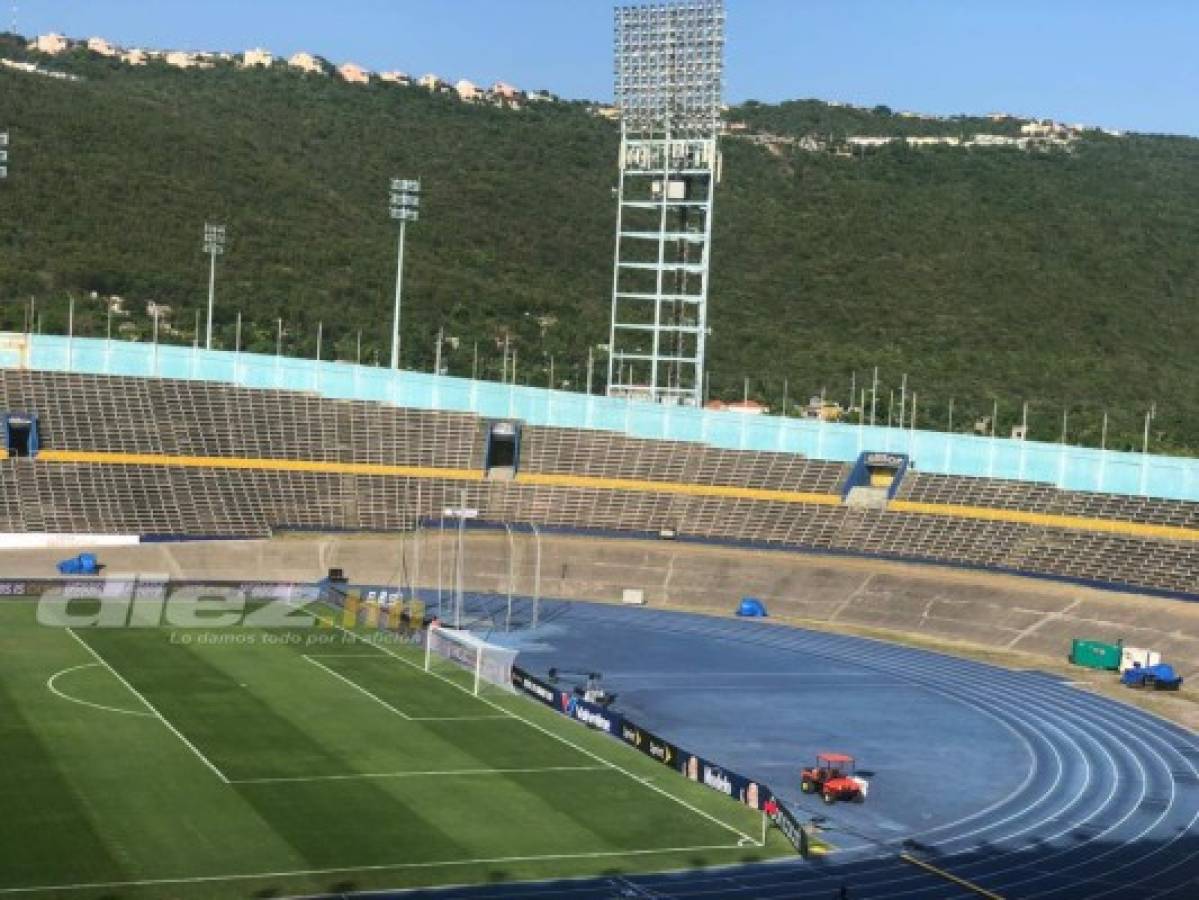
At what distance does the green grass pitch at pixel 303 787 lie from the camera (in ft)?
104

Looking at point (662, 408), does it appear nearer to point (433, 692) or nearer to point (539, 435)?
point (539, 435)

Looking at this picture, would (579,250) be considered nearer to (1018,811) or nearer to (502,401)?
(502,401)

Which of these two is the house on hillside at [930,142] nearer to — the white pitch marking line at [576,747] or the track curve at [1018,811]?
the track curve at [1018,811]

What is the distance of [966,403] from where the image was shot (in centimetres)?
11969

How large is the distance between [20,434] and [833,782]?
44.7 metres

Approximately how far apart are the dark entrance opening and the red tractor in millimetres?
38657

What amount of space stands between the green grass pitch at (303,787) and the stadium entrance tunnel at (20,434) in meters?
22.1

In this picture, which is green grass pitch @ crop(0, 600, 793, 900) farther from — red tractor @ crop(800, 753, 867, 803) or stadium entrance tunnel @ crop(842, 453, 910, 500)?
stadium entrance tunnel @ crop(842, 453, 910, 500)

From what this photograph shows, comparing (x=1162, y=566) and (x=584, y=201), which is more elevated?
(x=584, y=201)

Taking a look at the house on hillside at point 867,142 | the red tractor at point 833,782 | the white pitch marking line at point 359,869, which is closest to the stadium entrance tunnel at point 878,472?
the red tractor at point 833,782

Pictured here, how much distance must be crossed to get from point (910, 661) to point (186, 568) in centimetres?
2705

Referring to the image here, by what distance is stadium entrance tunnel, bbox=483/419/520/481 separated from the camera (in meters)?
77.7

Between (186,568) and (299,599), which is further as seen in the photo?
(186,568)

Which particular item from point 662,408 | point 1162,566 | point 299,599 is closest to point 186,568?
point 299,599
